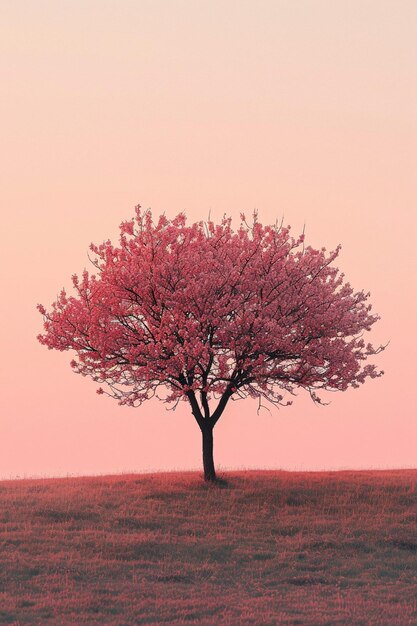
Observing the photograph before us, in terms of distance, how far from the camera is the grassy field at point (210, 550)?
25.1 meters

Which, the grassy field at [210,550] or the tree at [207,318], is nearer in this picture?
the grassy field at [210,550]

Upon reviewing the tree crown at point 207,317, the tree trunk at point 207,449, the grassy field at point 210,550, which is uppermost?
the tree crown at point 207,317

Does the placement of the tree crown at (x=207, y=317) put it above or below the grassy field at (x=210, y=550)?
above

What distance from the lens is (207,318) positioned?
38.3 m

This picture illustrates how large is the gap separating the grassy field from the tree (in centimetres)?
467

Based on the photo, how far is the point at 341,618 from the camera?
2403 centimetres

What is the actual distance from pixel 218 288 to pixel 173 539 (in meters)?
11.8

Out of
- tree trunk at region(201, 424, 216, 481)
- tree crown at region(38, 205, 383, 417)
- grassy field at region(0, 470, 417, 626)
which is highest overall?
tree crown at region(38, 205, 383, 417)

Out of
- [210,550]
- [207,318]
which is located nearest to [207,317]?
[207,318]

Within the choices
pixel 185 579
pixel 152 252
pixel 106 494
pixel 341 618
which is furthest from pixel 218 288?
pixel 341 618

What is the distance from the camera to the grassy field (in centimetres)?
2512

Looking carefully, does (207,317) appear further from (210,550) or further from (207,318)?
(210,550)

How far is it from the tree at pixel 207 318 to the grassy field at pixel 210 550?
4.67 meters

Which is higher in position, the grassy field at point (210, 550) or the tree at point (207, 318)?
the tree at point (207, 318)
